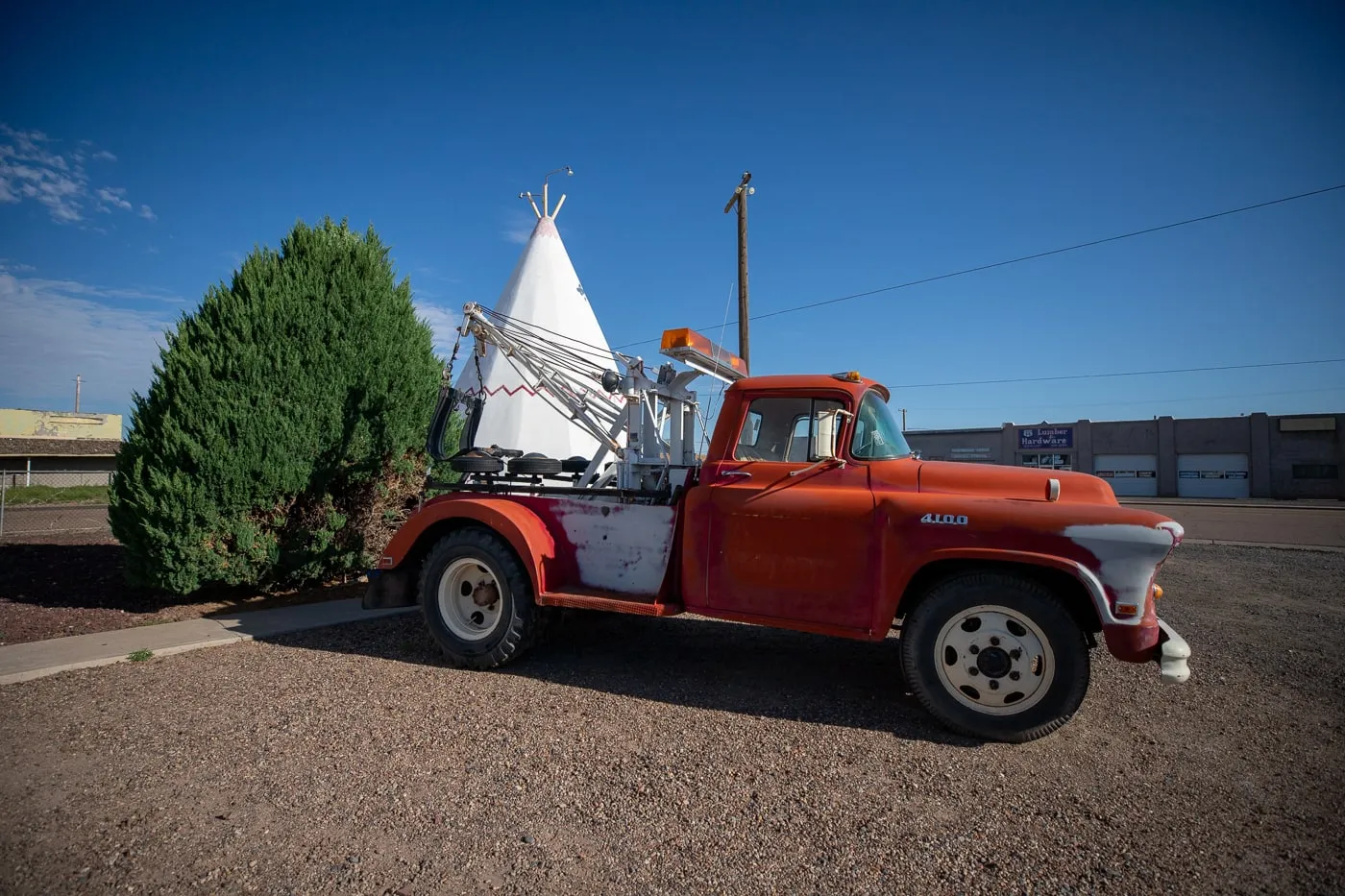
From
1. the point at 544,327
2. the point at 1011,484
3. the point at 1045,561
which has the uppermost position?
the point at 544,327

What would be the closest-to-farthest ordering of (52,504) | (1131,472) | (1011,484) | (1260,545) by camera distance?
(1011,484)
(1260,545)
(52,504)
(1131,472)

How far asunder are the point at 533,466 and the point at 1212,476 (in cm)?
4277

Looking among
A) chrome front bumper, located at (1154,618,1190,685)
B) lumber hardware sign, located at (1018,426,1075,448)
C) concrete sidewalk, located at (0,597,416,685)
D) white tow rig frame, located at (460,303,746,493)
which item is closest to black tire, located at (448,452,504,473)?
white tow rig frame, located at (460,303,746,493)

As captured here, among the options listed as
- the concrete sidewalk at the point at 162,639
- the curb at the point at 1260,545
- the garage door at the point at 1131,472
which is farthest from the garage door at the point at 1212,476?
the concrete sidewalk at the point at 162,639

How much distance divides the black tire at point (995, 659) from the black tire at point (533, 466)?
2838mm

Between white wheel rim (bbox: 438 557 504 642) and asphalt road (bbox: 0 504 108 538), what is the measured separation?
1150cm

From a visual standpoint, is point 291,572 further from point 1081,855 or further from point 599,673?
point 1081,855

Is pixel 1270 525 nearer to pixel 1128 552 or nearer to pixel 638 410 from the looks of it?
pixel 1128 552

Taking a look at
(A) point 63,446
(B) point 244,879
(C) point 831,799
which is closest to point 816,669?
(C) point 831,799

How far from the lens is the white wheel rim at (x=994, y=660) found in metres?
3.60

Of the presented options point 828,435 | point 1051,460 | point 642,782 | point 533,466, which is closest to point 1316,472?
point 1051,460

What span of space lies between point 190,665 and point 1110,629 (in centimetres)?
585

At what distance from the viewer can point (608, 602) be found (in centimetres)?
450

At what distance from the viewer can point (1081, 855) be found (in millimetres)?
2607
